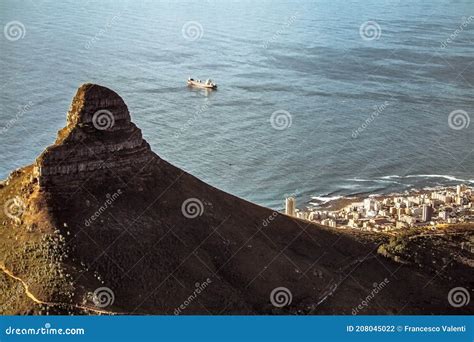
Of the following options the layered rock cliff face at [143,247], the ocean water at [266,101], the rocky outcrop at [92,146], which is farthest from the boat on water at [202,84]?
the rocky outcrop at [92,146]

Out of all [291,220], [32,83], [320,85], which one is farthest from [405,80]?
[291,220]

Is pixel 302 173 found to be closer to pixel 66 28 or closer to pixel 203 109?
pixel 203 109

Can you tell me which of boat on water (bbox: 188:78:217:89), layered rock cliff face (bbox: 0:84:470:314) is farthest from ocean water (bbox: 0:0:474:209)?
layered rock cliff face (bbox: 0:84:470:314)

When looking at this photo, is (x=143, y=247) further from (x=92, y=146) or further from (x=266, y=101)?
(x=266, y=101)

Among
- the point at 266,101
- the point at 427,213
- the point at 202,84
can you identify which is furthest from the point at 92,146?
the point at 202,84

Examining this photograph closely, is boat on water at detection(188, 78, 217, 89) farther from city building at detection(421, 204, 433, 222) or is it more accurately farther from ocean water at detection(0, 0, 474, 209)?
city building at detection(421, 204, 433, 222)

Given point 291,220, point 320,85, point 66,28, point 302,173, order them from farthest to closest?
point 66,28 < point 320,85 < point 302,173 < point 291,220

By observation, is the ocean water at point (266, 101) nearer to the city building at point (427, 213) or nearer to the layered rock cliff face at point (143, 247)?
the city building at point (427, 213)
